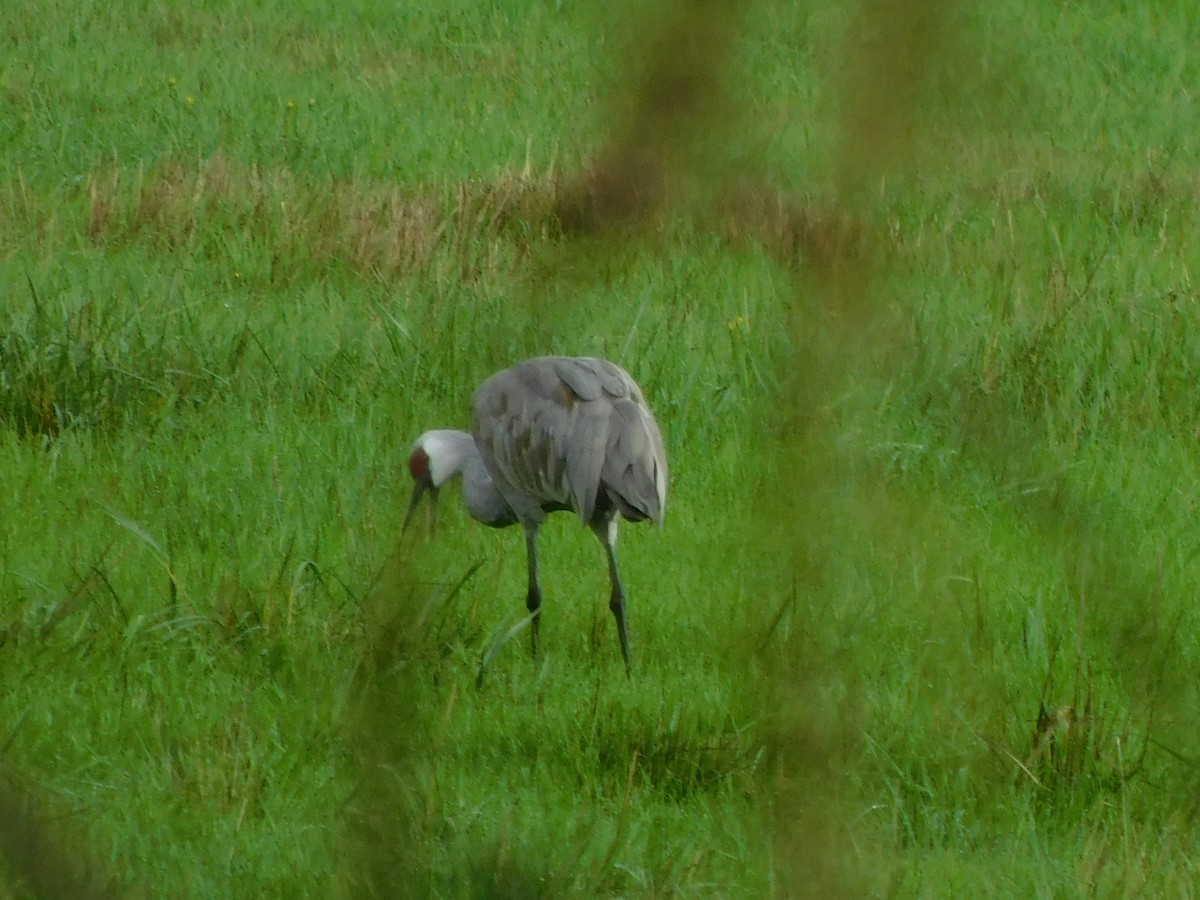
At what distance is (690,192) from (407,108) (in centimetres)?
966

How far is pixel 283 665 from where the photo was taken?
4.08 metres

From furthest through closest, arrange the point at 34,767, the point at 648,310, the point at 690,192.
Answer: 1. the point at 648,310
2. the point at 34,767
3. the point at 690,192

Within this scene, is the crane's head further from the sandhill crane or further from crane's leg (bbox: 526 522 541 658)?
crane's leg (bbox: 526 522 541 658)

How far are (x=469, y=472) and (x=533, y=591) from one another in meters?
0.83

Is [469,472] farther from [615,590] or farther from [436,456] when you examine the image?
[615,590]

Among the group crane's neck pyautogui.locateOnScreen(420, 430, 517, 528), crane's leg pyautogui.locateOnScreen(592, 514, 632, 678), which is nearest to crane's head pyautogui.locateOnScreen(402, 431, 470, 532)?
crane's neck pyautogui.locateOnScreen(420, 430, 517, 528)

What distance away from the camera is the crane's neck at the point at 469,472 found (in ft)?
16.8

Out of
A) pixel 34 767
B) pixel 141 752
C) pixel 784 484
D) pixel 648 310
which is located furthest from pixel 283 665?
pixel 784 484

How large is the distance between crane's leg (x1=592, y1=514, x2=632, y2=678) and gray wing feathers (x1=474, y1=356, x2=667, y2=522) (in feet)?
0.36

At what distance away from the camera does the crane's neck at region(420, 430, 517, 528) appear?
5.12m

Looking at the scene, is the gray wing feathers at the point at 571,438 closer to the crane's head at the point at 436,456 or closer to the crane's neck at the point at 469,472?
the crane's neck at the point at 469,472

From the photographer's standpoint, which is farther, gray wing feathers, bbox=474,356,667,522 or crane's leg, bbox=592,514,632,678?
gray wing feathers, bbox=474,356,667,522

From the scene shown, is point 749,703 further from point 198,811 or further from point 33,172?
point 33,172

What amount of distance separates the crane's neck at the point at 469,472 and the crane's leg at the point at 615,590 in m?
0.40
